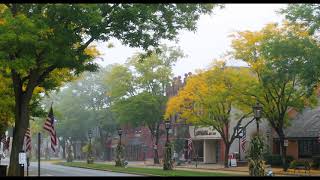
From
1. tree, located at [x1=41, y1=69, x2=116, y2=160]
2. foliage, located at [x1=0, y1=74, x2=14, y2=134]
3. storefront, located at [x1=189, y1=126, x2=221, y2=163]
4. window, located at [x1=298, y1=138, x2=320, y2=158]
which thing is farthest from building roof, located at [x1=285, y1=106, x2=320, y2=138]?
tree, located at [x1=41, y1=69, x2=116, y2=160]

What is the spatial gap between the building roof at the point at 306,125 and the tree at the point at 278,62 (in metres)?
7.26

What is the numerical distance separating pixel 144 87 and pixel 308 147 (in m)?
21.8

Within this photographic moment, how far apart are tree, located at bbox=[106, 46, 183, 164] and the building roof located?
53.7ft

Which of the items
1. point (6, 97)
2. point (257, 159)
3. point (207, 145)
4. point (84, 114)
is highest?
point (84, 114)

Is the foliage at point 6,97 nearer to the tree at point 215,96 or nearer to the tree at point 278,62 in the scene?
the tree at point 278,62

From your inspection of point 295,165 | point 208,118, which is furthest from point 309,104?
point 208,118

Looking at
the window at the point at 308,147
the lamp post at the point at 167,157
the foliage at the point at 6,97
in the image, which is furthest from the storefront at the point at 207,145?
the foliage at the point at 6,97

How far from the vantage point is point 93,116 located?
10012 cm

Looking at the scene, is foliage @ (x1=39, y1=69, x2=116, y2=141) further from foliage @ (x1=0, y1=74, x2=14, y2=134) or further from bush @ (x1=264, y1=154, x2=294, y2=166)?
foliage @ (x1=0, y1=74, x2=14, y2=134)

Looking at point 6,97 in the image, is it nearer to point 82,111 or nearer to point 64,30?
point 64,30

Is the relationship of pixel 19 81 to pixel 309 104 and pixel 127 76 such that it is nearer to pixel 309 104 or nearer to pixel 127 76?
pixel 309 104

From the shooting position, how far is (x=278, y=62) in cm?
4378

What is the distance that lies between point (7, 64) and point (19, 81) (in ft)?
16.1

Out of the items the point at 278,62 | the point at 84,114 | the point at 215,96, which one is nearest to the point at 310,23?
the point at 278,62
